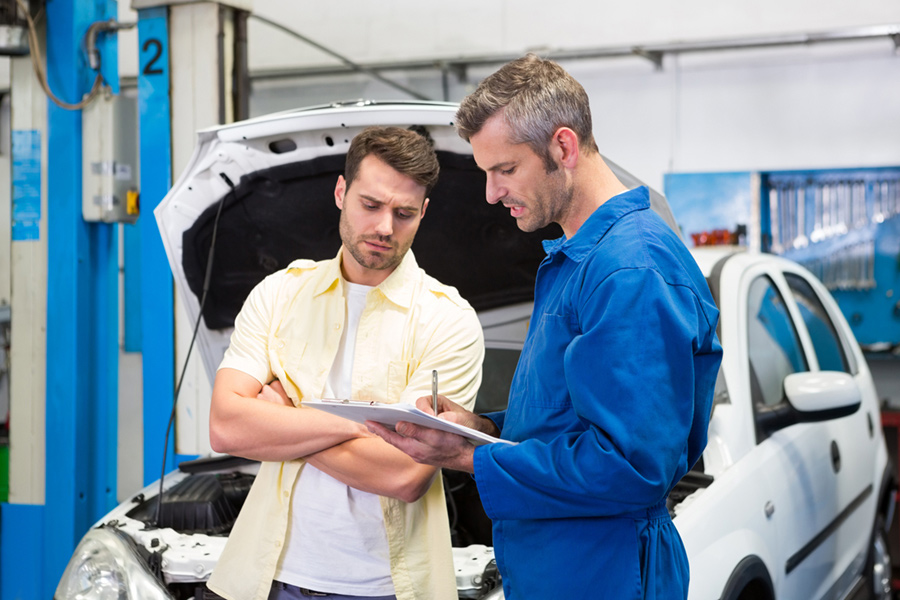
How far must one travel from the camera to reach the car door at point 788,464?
234 centimetres

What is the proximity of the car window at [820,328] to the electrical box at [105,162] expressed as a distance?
2687mm

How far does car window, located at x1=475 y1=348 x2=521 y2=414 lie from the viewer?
94.7 inches

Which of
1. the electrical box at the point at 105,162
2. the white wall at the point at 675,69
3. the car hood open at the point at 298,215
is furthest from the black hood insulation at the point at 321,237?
the white wall at the point at 675,69

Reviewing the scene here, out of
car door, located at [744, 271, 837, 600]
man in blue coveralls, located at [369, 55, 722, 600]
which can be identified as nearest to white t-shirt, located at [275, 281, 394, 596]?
man in blue coveralls, located at [369, 55, 722, 600]

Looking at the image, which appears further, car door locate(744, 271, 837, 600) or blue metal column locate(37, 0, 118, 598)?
blue metal column locate(37, 0, 118, 598)

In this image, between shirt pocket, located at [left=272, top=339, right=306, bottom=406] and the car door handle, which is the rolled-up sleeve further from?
the car door handle

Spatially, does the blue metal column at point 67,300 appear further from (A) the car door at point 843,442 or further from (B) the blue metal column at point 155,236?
(A) the car door at point 843,442

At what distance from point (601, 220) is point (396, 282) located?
63cm

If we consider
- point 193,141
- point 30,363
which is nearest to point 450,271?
point 193,141

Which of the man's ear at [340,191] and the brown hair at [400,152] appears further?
the man's ear at [340,191]

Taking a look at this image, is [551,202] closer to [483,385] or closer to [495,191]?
[495,191]

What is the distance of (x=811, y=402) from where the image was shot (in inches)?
91.4

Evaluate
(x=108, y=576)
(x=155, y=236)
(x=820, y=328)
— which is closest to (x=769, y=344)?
(x=820, y=328)

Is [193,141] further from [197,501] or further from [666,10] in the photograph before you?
[666,10]
